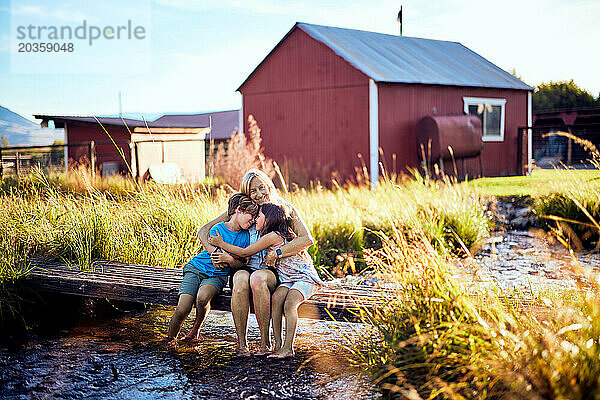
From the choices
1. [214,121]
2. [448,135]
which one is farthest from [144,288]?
[214,121]

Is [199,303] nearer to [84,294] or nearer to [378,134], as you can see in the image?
[84,294]

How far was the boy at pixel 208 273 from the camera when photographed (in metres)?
4.80

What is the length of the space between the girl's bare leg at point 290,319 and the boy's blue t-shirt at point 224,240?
64 centimetres

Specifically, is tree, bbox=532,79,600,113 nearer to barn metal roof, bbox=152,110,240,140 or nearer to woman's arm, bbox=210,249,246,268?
barn metal roof, bbox=152,110,240,140

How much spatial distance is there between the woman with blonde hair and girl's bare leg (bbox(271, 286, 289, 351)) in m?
0.04

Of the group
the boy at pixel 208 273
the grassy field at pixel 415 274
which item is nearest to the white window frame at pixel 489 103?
the grassy field at pixel 415 274

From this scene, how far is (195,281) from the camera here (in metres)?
4.91

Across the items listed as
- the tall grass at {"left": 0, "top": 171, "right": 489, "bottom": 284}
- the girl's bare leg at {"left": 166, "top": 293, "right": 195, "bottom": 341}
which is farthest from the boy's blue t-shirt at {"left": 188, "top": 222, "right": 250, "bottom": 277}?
the tall grass at {"left": 0, "top": 171, "right": 489, "bottom": 284}

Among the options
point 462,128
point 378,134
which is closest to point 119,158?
point 378,134

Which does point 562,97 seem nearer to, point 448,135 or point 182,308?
point 448,135

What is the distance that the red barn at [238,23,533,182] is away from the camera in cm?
1586

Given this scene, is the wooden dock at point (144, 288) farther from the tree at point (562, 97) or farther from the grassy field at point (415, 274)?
the tree at point (562, 97)

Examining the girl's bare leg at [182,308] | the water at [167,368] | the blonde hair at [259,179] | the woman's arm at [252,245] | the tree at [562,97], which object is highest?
the tree at [562,97]

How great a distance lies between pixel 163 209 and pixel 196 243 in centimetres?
53
